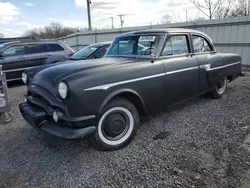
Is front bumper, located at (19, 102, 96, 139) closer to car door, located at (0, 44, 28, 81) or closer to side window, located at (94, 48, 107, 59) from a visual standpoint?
side window, located at (94, 48, 107, 59)

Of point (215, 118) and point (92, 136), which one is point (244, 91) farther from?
point (92, 136)

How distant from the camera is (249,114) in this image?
4207 millimetres

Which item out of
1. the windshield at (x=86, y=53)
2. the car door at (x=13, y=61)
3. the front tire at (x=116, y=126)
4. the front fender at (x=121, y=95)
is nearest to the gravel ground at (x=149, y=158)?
the front tire at (x=116, y=126)

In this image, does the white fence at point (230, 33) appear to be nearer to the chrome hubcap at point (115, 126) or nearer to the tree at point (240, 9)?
the chrome hubcap at point (115, 126)

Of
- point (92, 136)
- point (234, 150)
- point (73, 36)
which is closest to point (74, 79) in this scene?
point (92, 136)

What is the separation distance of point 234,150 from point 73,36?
1658cm

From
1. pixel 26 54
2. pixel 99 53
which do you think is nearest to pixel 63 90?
pixel 99 53

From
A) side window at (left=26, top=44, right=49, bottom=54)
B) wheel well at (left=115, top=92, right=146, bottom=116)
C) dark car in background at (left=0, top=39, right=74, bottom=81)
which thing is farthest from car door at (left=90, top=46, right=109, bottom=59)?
wheel well at (left=115, top=92, right=146, bottom=116)

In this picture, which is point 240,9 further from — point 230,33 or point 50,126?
point 50,126

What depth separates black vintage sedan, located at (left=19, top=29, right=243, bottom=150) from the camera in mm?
2689

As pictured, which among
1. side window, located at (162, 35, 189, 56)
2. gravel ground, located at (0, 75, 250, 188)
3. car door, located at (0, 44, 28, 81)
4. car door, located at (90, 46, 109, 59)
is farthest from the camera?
car door, located at (0, 44, 28, 81)

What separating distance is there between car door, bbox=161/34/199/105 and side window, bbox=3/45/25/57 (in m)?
6.04

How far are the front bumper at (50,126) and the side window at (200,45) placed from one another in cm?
283

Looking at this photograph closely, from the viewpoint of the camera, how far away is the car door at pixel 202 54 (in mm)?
4312
